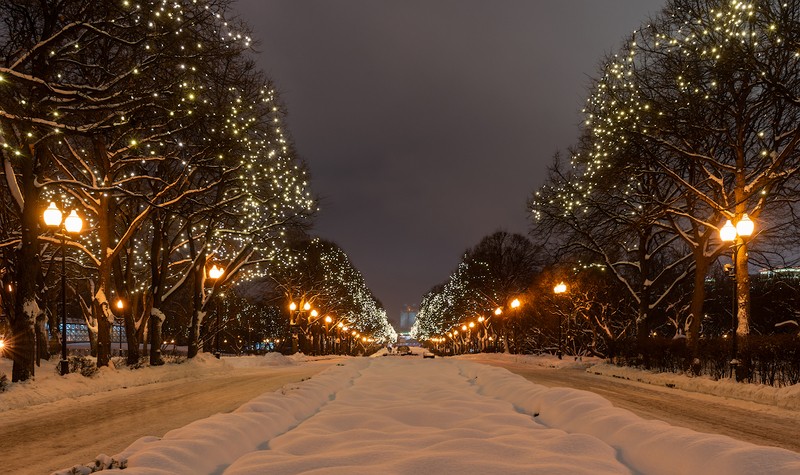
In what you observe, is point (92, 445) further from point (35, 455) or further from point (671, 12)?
point (671, 12)

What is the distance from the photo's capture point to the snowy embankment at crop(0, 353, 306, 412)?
1247 centimetres

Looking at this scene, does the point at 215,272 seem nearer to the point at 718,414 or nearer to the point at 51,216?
the point at 51,216

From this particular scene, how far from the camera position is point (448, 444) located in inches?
223

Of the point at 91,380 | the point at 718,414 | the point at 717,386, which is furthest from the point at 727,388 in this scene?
the point at 91,380

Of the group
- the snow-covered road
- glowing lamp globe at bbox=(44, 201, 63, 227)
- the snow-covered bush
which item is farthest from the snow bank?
the snow-covered bush

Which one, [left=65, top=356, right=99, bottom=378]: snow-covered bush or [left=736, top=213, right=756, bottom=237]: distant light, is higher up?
[left=736, top=213, right=756, bottom=237]: distant light

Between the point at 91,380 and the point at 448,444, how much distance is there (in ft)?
47.3

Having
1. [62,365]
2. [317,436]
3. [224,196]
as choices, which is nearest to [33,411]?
[62,365]

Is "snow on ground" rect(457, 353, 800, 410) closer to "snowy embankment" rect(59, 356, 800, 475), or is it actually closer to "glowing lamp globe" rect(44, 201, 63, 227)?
"snowy embankment" rect(59, 356, 800, 475)

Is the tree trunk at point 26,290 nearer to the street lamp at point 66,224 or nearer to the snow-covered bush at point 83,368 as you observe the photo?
the street lamp at point 66,224

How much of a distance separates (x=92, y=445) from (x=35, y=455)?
73cm

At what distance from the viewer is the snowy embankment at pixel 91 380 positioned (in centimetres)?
1247

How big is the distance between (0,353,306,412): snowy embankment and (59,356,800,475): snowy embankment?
24.9 feet

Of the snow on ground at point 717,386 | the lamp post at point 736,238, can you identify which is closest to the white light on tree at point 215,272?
the snow on ground at point 717,386
